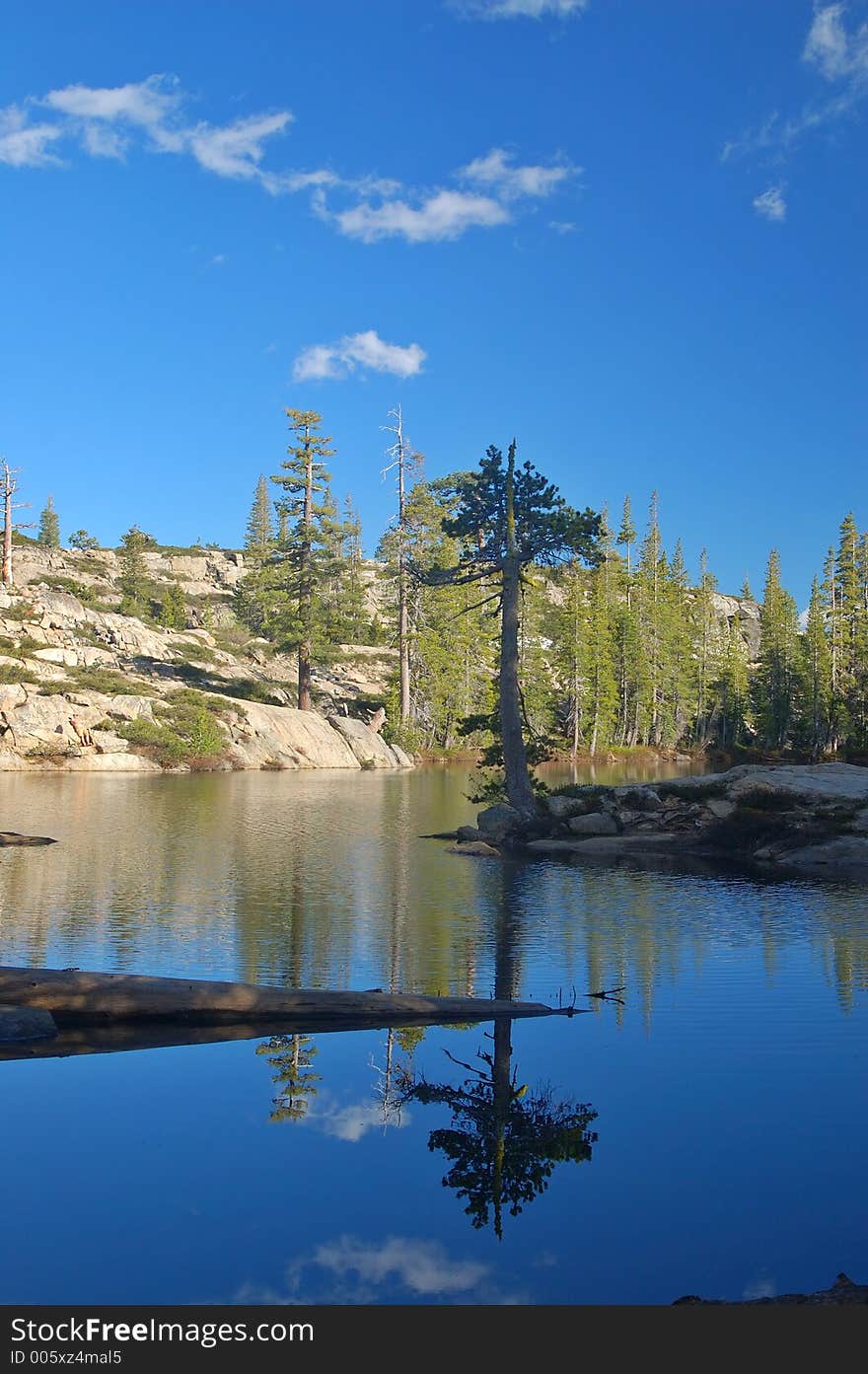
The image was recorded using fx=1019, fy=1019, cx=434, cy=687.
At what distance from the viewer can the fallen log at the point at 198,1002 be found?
1142 cm

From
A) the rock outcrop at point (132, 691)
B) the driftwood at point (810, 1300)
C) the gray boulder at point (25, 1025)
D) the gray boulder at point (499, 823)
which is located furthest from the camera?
the rock outcrop at point (132, 691)

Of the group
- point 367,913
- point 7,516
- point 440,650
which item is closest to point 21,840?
point 367,913

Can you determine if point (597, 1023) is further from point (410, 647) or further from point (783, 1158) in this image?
point (410, 647)

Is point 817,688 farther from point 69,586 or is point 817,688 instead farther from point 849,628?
point 69,586

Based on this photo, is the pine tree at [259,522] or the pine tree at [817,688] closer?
the pine tree at [817,688]

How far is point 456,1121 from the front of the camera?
30.0ft

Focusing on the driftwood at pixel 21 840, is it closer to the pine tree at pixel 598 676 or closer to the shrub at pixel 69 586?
the shrub at pixel 69 586

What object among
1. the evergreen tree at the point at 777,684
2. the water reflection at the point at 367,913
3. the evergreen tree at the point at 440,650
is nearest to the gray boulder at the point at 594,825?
the water reflection at the point at 367,913

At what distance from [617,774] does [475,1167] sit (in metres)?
58.8

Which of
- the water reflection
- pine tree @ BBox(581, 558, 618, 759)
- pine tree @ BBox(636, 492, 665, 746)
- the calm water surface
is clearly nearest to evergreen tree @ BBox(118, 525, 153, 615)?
pine tree @ BBox(581, 558, 618, 759)

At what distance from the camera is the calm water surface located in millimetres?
6652

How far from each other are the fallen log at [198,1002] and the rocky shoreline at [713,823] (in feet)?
53.9

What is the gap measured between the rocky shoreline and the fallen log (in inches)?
646

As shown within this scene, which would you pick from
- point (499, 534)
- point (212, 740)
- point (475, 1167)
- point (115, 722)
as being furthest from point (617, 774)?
point (475, 1167)
